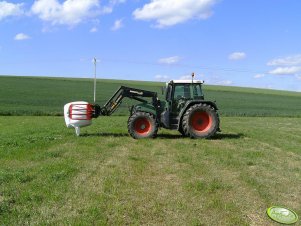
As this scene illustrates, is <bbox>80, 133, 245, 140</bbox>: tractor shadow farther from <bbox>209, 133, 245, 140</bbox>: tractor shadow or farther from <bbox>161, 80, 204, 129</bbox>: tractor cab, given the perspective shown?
<bbox>161, 80, 204, 129</bbox>: tractor cab

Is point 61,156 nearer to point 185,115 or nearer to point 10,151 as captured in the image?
point 10,151

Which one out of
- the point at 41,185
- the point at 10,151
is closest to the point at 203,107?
the point at 10,151

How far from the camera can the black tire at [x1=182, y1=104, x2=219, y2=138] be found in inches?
528

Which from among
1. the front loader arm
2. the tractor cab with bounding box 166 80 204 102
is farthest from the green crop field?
the tractor cab with bounding box 166 80 204 102

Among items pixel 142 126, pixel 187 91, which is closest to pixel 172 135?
pixel 142 126

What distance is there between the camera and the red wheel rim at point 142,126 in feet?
44.0

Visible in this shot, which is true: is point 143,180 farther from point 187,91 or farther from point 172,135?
point 172,135

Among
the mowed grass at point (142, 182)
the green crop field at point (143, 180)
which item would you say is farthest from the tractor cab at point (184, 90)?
the mowed grass at point (142, 182)

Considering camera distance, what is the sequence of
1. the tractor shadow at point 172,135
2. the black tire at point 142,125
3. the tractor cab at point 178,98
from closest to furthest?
the black tire at point 142,125 < the tractor cab at point 178,98 < the tractor shadow at point 172,135

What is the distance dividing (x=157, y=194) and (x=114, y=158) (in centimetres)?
316

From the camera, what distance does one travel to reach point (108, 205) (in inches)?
238

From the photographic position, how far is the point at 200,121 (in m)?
13.8

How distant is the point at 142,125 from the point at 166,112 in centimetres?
95

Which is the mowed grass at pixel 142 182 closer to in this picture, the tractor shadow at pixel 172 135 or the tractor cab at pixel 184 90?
the tractor shadow at pixel 172 135
